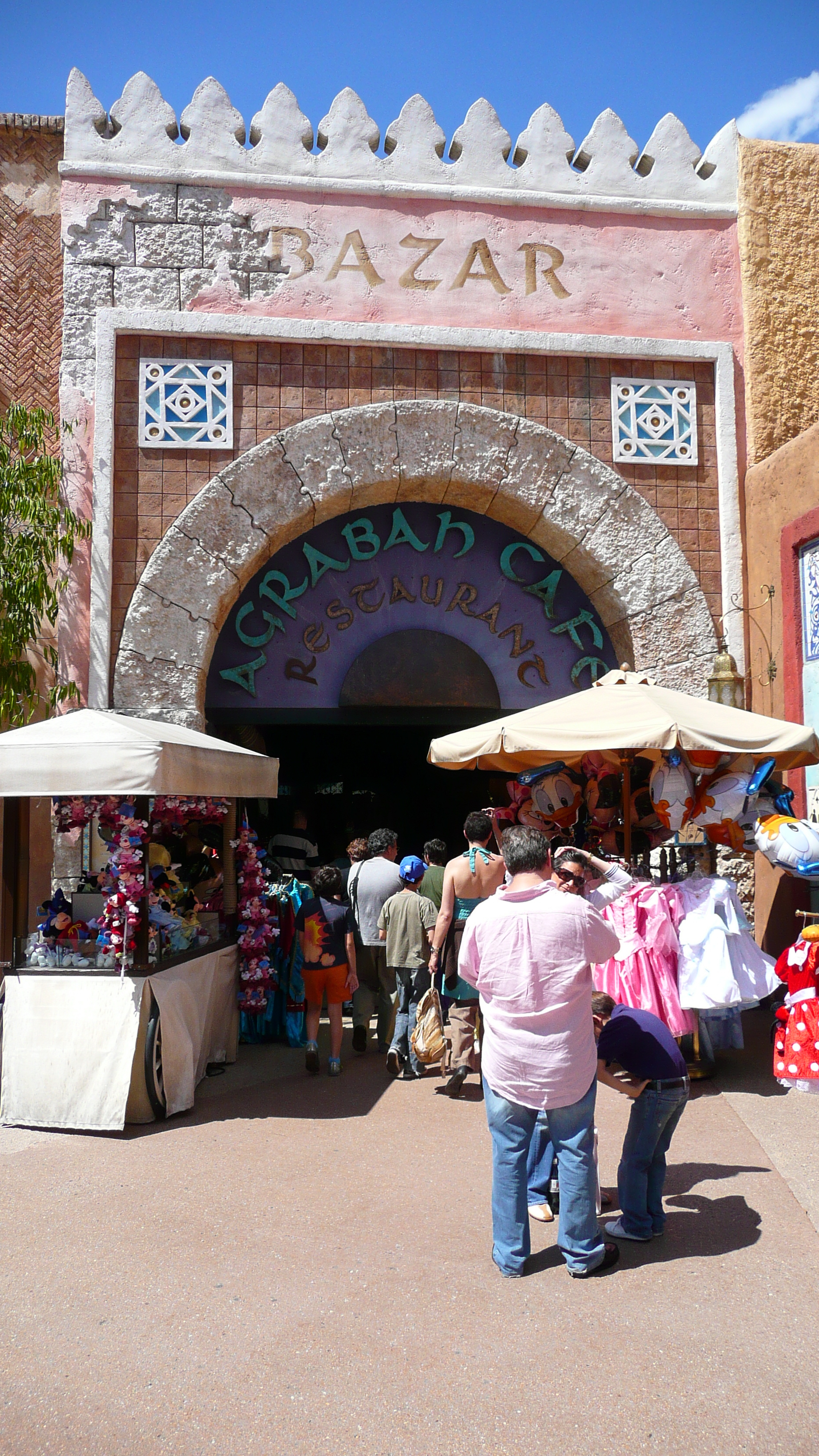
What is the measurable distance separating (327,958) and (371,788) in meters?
7.62

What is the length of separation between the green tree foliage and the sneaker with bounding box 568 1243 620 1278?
578 centimetres

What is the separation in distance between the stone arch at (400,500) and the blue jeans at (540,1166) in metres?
4.75

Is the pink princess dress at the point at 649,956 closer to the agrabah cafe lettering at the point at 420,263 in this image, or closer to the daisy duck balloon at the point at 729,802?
the daisy duck balloon at the point at 729,802

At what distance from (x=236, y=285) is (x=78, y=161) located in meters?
1.59

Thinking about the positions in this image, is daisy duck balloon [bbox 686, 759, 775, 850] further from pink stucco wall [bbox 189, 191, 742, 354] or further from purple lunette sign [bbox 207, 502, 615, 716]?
pink stucco wall [bbox 189, 191, 742, 354]

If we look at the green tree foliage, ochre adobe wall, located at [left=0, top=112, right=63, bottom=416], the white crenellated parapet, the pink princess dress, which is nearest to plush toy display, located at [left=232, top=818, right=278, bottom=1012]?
the green tree foliage

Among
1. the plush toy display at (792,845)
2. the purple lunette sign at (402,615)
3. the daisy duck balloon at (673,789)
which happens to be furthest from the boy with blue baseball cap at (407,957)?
the purple lunette sign at (402,615)

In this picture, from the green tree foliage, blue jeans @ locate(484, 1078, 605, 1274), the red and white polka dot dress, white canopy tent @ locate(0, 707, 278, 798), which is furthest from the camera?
the green tree foliage

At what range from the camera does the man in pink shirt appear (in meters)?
3.66

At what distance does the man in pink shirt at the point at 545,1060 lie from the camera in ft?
12.0

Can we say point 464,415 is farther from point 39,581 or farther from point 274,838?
point 274,838

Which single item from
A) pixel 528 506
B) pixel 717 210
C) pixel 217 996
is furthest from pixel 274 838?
pixel 717 210

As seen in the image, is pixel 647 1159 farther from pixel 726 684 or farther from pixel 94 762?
pixel 726 684

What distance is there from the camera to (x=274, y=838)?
10.1 meters
